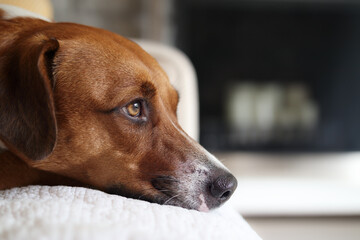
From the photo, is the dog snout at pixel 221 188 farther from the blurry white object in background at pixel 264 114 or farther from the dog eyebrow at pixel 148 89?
the blurry white object in background at pixel 264 114

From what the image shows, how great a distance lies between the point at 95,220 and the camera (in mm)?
614

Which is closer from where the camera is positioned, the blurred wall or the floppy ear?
the floppy ear

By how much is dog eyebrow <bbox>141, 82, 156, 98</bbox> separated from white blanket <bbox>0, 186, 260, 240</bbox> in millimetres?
354

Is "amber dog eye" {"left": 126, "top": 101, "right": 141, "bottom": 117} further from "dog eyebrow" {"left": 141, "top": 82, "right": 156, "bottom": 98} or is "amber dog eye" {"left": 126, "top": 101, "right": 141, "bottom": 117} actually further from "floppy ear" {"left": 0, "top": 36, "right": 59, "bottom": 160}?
"floppy ear" {"left": 0, "top": 36, "right": 59, "bottom": 160}

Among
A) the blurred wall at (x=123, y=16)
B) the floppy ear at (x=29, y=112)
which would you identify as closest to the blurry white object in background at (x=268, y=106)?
the blurred wall at (x=123, y=16)

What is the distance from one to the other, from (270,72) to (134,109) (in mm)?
2247

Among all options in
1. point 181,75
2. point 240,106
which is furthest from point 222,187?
point 240,106

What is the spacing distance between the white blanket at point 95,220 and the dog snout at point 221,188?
222 mm

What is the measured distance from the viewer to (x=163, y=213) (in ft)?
2.26

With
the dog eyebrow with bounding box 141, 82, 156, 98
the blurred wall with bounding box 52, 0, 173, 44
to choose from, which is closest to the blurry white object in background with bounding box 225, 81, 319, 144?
the blurred wall with bounding box 52, 0, 173, 44

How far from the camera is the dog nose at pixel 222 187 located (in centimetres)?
99

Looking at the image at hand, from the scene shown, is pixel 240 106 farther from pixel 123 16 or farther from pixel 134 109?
pixel 134 109

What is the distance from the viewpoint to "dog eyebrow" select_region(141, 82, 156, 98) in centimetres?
104

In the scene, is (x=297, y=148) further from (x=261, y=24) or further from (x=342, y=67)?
(x=261, y=24)
